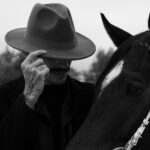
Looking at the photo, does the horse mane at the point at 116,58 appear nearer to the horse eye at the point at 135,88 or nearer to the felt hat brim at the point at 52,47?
the horse eye at the point at 135,88

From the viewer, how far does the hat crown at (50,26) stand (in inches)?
163

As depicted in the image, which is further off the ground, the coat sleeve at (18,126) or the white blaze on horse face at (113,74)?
the white blaze on horse face at (113,74)

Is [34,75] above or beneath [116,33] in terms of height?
beneath

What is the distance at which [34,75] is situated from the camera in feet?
12.3

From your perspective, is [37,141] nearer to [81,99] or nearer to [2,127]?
[2,127]

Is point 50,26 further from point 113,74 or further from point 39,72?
point 113,74

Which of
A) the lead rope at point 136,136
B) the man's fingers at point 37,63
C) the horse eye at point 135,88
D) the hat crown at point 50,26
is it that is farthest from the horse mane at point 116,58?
the hat crown at point 50,26

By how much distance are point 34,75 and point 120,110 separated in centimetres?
84

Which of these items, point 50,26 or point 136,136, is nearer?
point 136,136

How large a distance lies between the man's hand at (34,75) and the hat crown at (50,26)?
0.35 metres

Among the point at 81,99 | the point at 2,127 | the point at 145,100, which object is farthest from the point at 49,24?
the point at 145,100

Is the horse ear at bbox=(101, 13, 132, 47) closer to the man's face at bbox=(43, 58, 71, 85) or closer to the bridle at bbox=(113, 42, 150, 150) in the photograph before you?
the man's face at bbox=(43, 58, 71, 85)

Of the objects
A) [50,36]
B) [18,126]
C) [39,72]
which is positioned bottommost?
[18,126]

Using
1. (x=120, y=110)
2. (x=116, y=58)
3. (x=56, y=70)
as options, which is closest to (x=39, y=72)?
(x=56, y=70)
